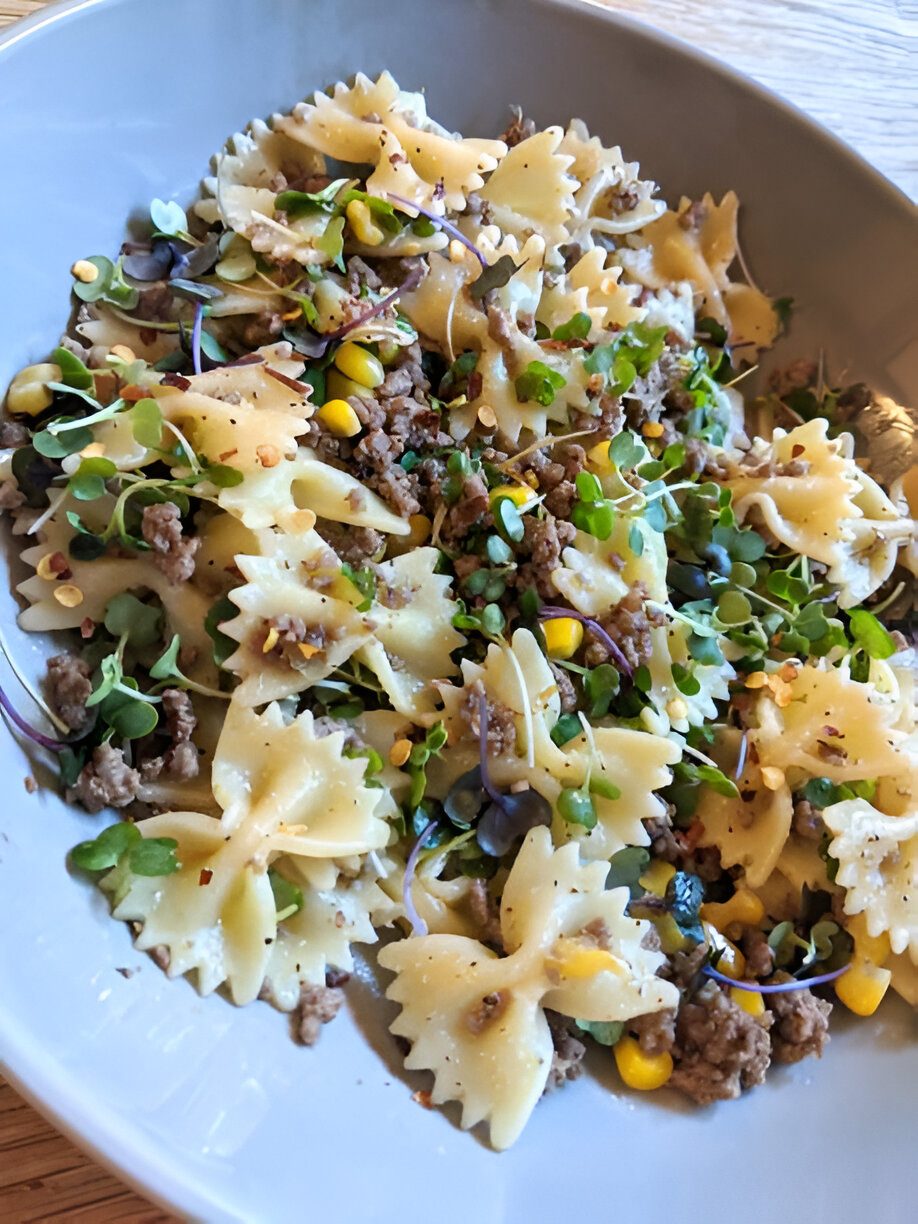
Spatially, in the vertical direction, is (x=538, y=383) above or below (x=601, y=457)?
above

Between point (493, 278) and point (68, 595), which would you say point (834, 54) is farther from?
point (68, 595)

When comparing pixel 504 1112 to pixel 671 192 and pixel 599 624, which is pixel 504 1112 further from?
pixel 671 192

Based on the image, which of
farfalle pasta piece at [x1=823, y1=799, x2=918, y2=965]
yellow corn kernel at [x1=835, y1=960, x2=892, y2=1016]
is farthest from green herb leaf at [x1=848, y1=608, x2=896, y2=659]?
yellow corn kernel at [x1=835, y1=960, x2=892, y2=1016]

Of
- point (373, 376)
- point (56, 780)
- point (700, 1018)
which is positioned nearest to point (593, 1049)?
point (700, 1018)

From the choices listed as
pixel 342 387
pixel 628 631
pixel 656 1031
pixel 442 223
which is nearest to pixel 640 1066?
pixel 656 1031

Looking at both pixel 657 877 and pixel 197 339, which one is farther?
pixel 657 877

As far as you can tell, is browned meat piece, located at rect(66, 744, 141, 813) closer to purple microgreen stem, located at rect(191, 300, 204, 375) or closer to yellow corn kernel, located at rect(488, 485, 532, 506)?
purple microgreen stem, located at rect(191, 300, 204, 375)
